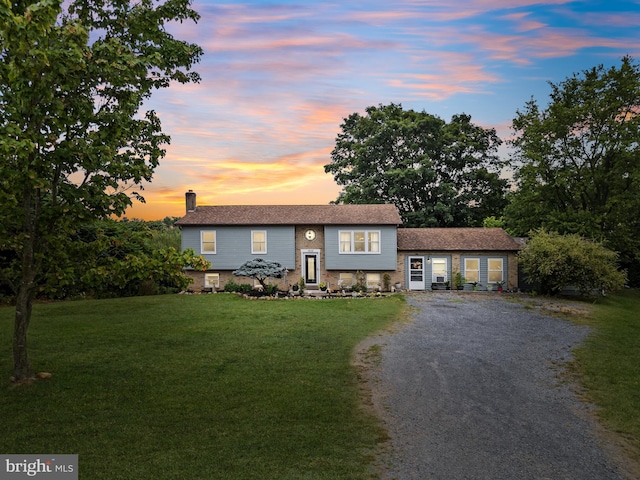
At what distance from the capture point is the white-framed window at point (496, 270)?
31656 millimetres

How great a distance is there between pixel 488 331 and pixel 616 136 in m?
23.6

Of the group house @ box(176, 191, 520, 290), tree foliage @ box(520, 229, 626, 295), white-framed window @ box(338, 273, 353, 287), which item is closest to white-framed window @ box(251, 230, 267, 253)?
house @ box(176, 191, 520, 290)

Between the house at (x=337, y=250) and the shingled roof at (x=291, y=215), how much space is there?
0.24 ft

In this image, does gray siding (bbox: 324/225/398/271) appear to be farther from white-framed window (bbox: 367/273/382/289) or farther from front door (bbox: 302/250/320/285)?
front door (bbox: 302/250/320/285)

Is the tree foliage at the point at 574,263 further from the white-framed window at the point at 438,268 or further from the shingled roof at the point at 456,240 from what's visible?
the white-framed window at the point at 438,268

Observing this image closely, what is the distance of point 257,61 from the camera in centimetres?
2169

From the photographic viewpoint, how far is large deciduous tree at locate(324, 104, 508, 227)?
43.3 m

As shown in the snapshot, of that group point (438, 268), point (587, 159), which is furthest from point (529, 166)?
point (438, 268)

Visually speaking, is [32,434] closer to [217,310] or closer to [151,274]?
[151,274]

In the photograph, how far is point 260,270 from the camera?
1091 inches

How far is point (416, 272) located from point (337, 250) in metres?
6.12

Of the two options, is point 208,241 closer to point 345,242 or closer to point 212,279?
point 212,279

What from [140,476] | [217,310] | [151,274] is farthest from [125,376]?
[217,310]

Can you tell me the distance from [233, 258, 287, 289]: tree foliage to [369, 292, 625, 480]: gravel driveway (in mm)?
11984
